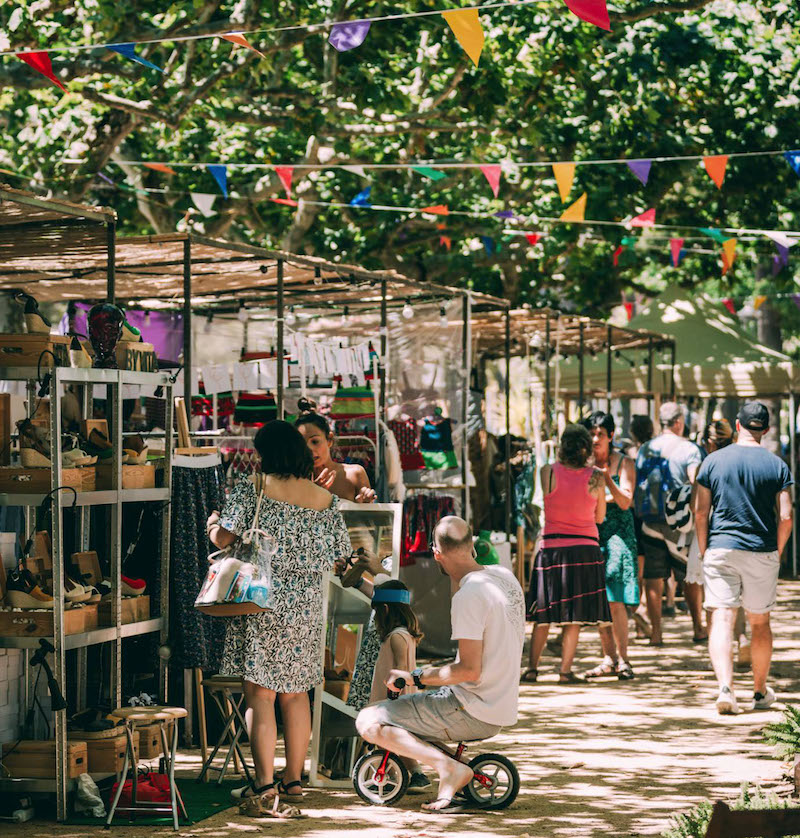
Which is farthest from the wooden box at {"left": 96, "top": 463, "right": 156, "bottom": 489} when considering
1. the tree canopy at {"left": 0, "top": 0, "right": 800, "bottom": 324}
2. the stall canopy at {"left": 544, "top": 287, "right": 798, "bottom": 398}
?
the stall canopy at {"left": 544, "top": 287, "right": 798, "bottom": 398}

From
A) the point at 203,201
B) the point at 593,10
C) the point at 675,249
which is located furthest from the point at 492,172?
the point at 593,10

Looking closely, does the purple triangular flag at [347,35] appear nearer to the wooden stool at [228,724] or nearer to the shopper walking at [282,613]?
the shopper walking at [282,613]

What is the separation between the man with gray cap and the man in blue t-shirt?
231 cm

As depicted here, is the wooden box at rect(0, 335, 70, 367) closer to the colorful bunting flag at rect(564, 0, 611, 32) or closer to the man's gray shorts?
the man's gray shorts

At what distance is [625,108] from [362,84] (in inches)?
154

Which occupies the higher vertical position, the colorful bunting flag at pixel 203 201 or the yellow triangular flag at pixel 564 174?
the yellow triangular flag at pixel 564 174

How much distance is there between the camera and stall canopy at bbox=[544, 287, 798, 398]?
15594 mm

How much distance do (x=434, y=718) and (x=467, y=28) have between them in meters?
3.43

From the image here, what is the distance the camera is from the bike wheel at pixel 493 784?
570 cm

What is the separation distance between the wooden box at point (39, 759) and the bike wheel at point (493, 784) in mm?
1656

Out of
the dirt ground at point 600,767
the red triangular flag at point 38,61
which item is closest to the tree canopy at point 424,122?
the red triangular flag at point 38,61

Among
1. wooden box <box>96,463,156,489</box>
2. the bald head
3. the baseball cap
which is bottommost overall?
the bald head

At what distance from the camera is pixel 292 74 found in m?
15.0

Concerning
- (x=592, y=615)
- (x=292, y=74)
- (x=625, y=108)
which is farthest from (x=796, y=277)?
(x=592, y=615)
